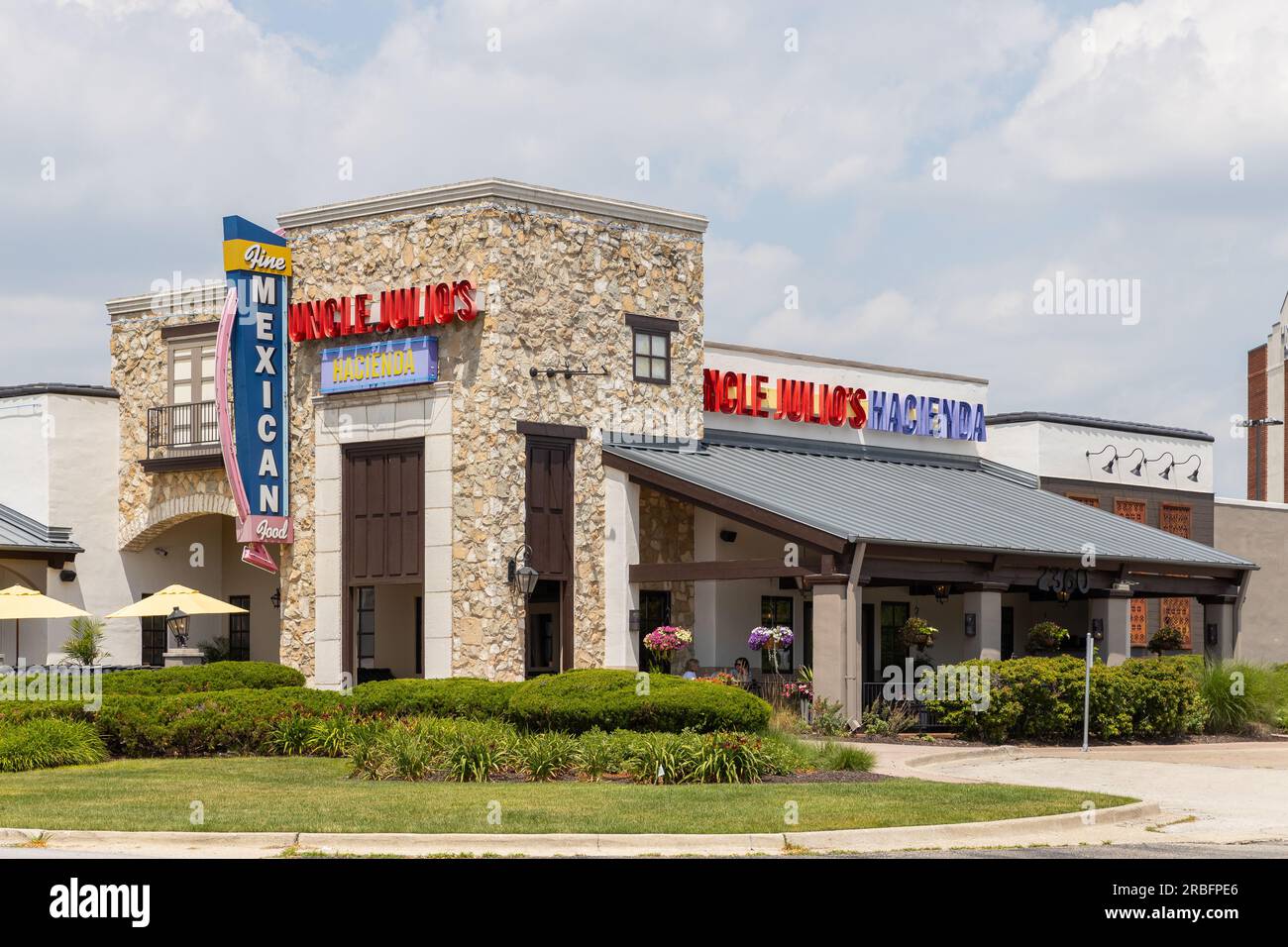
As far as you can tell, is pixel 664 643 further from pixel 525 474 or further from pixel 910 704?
pixel 910 704

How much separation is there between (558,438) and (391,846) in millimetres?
17532

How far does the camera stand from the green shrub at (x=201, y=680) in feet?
94.3

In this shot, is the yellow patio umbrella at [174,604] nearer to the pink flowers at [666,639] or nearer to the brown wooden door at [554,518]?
the brown wooden door at [554,518]

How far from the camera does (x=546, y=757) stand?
21.4m

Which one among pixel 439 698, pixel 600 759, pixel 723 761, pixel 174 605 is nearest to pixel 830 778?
pixel 723 761

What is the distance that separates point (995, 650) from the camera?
103 feet

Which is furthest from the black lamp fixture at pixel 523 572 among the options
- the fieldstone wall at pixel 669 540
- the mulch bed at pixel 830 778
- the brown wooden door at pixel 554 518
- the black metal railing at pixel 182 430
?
the mulch bed at pixel 830 778

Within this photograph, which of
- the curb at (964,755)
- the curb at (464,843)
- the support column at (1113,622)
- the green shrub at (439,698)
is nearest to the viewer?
the curb at (464,843)

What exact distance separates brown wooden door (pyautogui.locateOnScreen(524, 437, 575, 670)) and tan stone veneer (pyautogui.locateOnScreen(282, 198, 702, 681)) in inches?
7.9

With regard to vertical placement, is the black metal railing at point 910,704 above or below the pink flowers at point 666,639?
below

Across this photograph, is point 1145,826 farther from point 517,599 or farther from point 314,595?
point 314,595

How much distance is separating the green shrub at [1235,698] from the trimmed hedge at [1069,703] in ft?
4.71

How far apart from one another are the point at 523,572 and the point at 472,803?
13.1m

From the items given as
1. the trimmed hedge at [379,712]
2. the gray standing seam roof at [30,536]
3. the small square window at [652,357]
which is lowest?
the trimmed hedge at [379,712]
